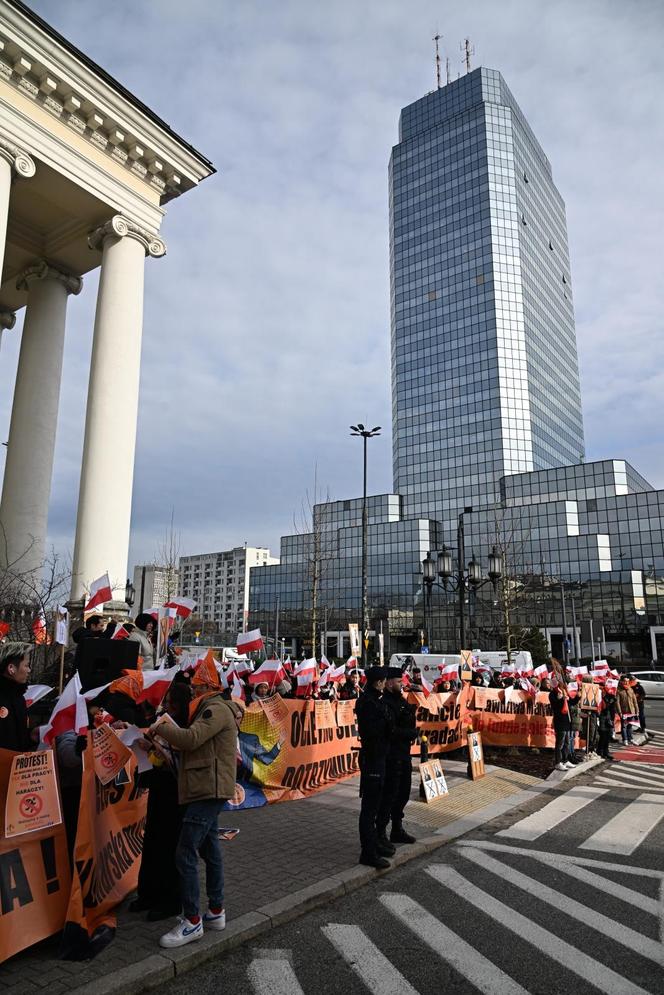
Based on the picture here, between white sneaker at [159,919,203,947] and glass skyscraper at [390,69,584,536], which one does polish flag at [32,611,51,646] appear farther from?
glass skyscraper at [390,69,584,536]

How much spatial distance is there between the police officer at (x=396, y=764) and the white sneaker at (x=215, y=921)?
2488mm

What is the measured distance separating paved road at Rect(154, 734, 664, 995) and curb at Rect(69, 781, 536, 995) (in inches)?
3.3

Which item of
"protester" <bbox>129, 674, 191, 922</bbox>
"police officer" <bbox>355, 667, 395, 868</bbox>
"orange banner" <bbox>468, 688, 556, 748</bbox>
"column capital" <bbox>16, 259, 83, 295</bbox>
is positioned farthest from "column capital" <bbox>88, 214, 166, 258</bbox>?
"protester" <bbox>129, 674, 191, 922</bbox>

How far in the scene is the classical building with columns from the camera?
1608 centimetres

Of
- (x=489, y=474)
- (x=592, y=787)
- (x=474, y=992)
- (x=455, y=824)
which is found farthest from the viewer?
(x=489, y=474)

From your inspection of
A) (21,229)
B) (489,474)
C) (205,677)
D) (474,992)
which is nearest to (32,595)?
(21,229)

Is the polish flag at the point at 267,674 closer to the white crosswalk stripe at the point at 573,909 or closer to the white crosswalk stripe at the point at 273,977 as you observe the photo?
the white crosswalk stripe at the point at 573,909

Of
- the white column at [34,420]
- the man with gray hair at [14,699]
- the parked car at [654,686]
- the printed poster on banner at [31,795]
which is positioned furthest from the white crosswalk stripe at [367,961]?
the parked car at [654,686]

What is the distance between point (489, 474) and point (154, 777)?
4066 inches

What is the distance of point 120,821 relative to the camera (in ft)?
18.1

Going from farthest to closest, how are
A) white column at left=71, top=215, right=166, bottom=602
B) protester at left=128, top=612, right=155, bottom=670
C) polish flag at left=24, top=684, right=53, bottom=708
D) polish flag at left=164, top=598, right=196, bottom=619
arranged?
white column at left=71, top=215, right=166, bottom=602, polish flag at left=164, top=598, right=196, bottom=619, protester at left=128, top=612, right=155, bottom=670, polish flag at left=24, top=684, right=53, bottom=708

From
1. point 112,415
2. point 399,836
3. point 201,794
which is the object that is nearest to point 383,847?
point 399,836

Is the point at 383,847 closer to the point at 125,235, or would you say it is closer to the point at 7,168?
the point at 7,168

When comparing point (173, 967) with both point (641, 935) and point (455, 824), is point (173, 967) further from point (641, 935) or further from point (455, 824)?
point (455, 824)
